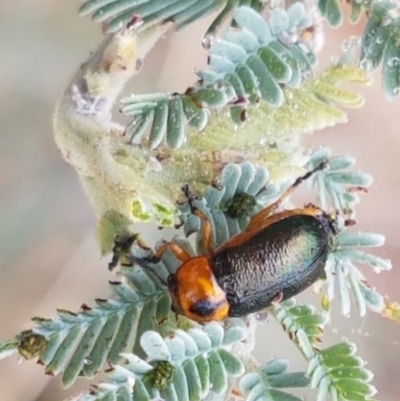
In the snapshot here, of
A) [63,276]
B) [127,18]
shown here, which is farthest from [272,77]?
[63,276]

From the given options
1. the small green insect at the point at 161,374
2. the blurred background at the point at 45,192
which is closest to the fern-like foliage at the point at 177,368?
the small green insect at the point at 161,374

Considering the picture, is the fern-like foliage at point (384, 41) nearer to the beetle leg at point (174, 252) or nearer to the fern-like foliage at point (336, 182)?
the fern-like foliage at point (336, 182)

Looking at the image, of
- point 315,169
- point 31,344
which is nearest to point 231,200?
point 315,169

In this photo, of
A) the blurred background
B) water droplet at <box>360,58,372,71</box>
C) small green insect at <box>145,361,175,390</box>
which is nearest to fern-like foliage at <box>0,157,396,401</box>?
small green insect at <box>145,361,175,390</box>

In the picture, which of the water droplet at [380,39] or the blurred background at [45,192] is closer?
the water droplet at [380,39]

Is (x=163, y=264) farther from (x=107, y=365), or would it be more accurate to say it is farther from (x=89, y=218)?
(x=89, y=218)

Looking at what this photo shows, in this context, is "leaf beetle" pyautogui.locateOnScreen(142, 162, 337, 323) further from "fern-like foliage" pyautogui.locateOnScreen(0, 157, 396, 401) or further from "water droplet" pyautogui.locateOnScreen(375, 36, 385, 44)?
"water droplet" pyautogui.locateOnScreen(375, 36, 385, 44)
